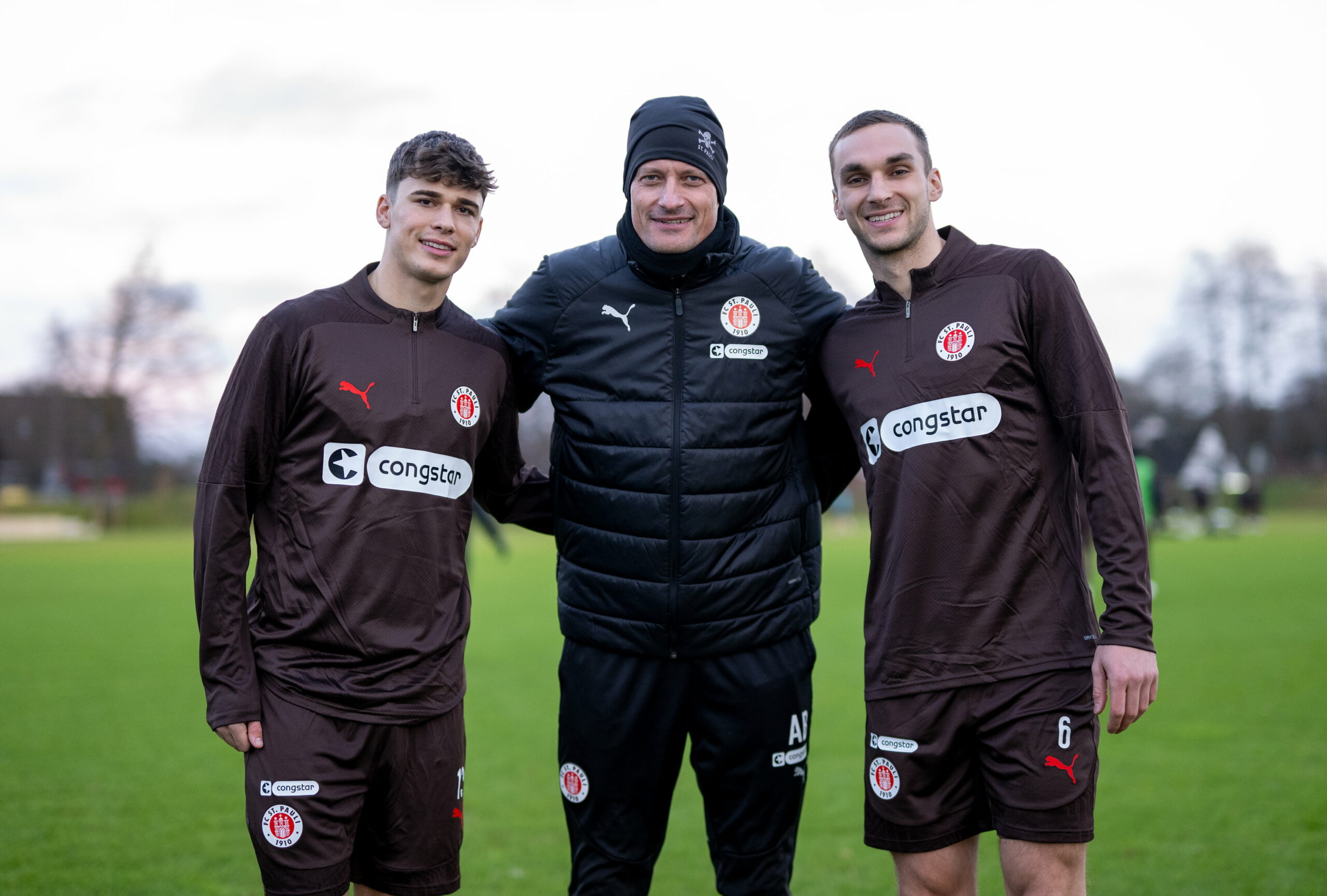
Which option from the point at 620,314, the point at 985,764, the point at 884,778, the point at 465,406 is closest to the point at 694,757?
the point at 884,778

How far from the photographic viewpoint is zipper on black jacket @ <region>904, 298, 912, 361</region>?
3.00m

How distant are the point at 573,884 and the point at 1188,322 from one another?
200ft

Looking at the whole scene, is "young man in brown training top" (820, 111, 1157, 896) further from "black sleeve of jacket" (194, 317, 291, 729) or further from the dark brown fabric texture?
"black sleeve of jacket" (194, 317, 291, 729)

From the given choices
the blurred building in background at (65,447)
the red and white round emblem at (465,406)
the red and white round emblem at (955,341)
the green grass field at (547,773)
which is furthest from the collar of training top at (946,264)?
the blurred building in background at (65,447)

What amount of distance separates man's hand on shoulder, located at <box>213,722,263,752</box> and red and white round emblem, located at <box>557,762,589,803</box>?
0.99 meters

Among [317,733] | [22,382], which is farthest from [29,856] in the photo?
[22,382]

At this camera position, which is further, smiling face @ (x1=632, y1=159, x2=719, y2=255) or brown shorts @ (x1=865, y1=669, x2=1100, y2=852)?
smiling face @ (x1=632, y1=159, x2=719, y2=255)

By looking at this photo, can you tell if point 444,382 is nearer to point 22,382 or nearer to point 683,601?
point 683,601

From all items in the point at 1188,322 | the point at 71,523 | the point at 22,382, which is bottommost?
the point at 71,523

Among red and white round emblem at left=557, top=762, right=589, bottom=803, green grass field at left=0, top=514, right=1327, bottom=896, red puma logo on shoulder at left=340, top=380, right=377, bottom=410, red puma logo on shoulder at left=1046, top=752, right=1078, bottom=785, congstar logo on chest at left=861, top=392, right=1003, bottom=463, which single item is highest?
red puma logo on shoulder at left=340, top=380, right=377, bottom=410

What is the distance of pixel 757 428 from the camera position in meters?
3.33

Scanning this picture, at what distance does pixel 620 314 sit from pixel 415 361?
2.36 feet

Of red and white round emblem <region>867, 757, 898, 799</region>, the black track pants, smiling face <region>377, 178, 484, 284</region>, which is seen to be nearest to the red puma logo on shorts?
the black track pants

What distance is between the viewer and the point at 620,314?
338 centimetres
